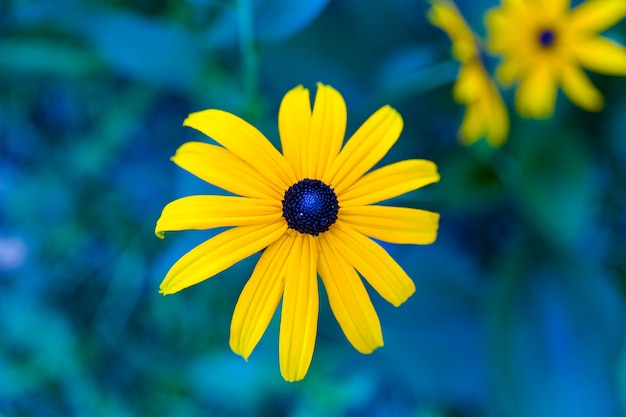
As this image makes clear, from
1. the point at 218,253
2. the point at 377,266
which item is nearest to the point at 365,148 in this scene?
the point at 377,266

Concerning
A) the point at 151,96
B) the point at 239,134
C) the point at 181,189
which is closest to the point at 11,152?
the point at 151,96

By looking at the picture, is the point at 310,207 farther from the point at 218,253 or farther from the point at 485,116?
the point at 485,116

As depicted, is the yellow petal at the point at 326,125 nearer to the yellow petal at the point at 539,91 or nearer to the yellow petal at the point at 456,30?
the yellow petal at the point at 456,30

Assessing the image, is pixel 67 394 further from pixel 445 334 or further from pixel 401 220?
pixel 401 220

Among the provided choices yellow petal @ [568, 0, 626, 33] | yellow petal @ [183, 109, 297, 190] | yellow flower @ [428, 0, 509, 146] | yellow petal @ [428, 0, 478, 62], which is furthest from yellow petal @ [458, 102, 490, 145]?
yellow petal @ [183, 109, 297, 190]

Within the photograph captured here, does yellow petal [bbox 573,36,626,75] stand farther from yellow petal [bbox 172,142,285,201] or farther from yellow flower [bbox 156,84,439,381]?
yellow petal [bbox 172,142,285,201]

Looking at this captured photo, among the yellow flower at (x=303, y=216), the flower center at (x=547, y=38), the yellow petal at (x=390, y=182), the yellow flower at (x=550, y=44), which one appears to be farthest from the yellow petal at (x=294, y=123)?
the flower center at (x=547, y=38)

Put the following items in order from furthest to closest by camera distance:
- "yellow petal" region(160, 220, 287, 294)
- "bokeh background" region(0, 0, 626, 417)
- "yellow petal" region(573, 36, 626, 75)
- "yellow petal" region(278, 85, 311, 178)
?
"bokeh background" region(0, 0, 626, 417), "yellow petal" region(573, 36, 626, 75), "yellow petal" region(278, 85, 311, 178), "yellow petal" region(160, 220, 287, 294)

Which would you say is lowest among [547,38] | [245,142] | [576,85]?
[245,142]
